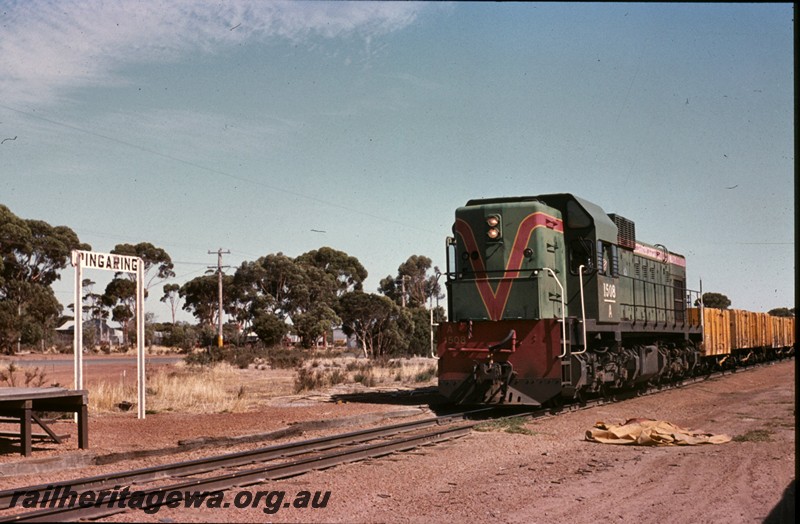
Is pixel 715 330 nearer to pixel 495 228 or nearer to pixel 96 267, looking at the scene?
pixel 495 228

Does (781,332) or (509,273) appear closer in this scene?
(509,273)

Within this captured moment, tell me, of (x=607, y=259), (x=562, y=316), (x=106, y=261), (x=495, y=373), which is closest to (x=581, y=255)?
(x=607, y=259)

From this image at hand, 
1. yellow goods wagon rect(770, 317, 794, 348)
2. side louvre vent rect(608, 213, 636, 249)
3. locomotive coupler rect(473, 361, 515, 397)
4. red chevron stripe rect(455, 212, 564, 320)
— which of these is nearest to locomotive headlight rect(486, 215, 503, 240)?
red chevron stripe rect(455, 212, 564, 320)

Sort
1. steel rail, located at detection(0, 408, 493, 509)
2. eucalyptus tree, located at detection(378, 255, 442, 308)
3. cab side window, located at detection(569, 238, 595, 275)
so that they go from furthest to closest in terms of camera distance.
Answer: eucalyptus tree, located at detection(378, 255, 442, 308) < cab side window, located at detection(569, 238, 595, 275) < steel rail, located at detection(0, 408, 493, 509)

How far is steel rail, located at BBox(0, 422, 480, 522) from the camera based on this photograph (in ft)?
21.4

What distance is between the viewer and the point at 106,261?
13.6 meters

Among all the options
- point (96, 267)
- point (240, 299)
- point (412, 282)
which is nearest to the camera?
point (96, 267)

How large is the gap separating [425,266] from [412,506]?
85.6 metres

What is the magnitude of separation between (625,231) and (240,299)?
169 feet

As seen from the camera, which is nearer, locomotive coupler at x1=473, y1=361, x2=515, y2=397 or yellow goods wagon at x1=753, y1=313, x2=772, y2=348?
locomotive coupler at x1=473, y1=361, x2=515, y2=397

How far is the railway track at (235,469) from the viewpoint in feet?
22.7

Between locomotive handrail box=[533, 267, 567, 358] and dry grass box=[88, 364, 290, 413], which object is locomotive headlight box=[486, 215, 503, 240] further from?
dry grass box=[88, 364, 290, 413]

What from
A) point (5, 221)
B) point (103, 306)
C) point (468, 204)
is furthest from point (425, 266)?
point (468, 204)

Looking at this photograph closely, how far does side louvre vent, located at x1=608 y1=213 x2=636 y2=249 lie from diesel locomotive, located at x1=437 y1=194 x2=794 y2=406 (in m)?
0.04
